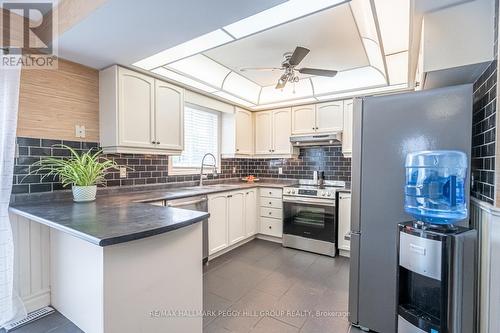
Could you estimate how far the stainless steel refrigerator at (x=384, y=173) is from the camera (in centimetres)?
148

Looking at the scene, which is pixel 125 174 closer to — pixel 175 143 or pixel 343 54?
pixel 175 143

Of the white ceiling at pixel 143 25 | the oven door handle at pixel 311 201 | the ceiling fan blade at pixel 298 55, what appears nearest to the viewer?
the white ceiling at pixel 143 25

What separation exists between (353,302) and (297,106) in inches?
113

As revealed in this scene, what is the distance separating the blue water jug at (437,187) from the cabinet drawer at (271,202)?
2.24m

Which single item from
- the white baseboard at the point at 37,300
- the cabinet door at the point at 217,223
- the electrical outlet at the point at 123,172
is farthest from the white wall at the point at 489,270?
the electrical outlet at the point at 123,172

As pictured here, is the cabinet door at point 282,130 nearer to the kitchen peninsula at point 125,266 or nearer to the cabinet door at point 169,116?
the cabinet door at point 169,116

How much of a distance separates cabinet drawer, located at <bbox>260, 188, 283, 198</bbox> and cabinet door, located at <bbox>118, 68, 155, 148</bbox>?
190 centimetres

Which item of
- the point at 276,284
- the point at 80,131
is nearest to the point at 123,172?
the point at 80,131

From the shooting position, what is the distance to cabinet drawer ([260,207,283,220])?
368 centimetres

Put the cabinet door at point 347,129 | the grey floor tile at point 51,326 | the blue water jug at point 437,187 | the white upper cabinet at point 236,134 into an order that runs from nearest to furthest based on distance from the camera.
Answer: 1. the blue water jug at point 437,187
2. the grey floor tile at point 51,326
3. the cabinet door at point 347,129
4. the white upper cabinet at point 236,134

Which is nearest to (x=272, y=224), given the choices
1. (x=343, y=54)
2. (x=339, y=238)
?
(x=339, y=238)

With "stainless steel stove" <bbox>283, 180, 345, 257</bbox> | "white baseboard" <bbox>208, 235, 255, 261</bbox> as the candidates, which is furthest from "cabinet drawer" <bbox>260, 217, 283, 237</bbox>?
"white baseboard" <bbox>208, 235, 255, 261</bbox>

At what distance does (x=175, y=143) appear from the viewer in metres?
2.85

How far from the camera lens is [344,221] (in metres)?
3.20
